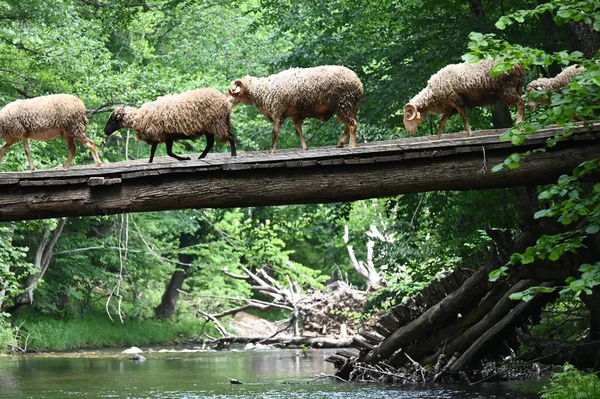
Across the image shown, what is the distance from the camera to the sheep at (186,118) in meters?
9.77

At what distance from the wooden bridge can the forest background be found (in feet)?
2.10

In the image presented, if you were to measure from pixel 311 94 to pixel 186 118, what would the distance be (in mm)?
1354

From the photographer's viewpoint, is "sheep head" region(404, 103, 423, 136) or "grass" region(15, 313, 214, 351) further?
"grass" region(15, 313, 214, 351)

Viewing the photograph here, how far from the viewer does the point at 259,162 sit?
8.98 metres

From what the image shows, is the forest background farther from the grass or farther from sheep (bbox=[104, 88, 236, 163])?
sheep (bbox=[104, 88, 236, 163])

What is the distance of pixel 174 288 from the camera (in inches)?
1260

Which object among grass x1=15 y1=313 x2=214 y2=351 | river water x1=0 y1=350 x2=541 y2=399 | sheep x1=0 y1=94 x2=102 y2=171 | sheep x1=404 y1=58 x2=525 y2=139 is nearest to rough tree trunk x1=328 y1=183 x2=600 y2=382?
river water x1=0 y1=350 x2=541 y2=399

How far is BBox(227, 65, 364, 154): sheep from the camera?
31.6 ft

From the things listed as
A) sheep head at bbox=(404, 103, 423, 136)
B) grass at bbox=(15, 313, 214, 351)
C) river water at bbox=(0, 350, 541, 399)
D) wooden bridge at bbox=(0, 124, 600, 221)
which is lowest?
grass at bbox=(15, 313, 214, 351)

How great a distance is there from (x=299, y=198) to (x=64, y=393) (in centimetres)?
597

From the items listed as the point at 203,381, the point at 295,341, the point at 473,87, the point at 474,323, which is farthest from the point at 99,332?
the point at 473,87

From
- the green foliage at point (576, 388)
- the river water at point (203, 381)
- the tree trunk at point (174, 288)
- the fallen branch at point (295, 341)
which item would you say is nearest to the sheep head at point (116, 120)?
the river water at point (203, 381)

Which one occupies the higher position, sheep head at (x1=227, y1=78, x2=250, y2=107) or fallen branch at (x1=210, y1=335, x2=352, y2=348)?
sheep head at (x1=227, y1=78, x2=250, y2=107)

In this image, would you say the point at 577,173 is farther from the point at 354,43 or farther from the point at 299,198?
the point at 354,43
